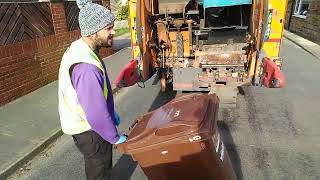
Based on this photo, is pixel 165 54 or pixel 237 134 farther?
pixel 165 54

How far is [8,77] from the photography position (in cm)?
601

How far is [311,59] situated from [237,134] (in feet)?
20.1

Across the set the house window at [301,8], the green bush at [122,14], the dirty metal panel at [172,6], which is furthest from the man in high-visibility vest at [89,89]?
the green bush at [122,14]

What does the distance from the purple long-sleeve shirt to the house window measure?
14.6 metres

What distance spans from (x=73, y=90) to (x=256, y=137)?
3.07m

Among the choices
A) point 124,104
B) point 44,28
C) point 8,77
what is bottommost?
point 124,104

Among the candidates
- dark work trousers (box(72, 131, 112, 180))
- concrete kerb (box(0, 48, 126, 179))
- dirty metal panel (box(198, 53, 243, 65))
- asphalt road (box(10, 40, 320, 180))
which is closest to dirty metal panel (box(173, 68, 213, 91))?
dirty metal panel (box(198, 53, 243, 65))

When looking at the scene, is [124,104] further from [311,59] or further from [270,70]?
[311,59]

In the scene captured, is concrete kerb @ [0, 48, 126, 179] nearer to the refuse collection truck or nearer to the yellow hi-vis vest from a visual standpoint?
the refuse collection truck

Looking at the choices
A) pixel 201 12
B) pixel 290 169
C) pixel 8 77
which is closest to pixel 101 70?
pixel 290 169

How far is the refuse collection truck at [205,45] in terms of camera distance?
5.12 metres

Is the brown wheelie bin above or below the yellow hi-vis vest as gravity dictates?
below

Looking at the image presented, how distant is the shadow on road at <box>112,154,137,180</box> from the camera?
3.72 meters

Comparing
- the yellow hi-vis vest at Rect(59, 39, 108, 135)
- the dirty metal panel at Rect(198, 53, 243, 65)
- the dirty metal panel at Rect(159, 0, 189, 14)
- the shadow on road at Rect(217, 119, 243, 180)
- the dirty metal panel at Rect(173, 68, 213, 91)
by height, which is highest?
the dirty metal panel at Rect(159, 0, 189, 14)
